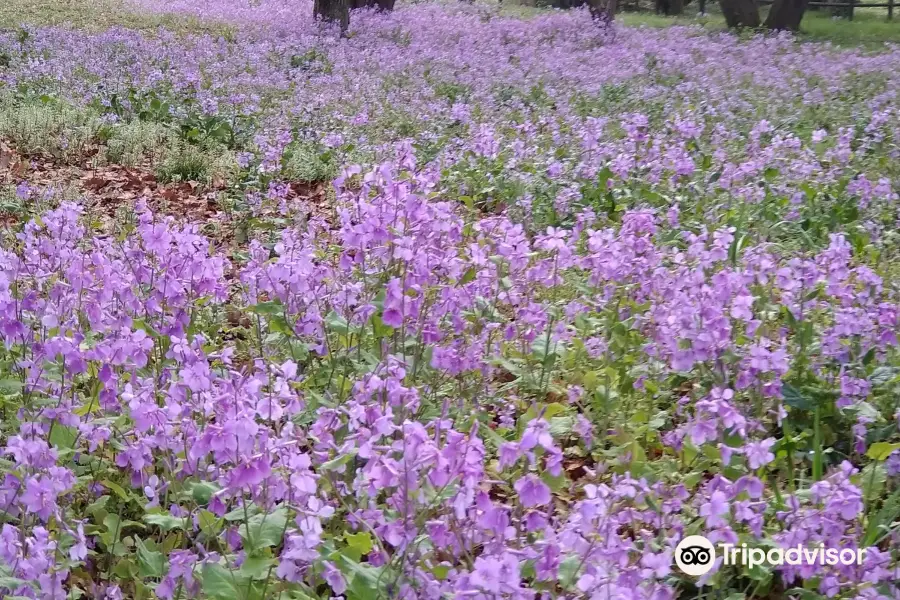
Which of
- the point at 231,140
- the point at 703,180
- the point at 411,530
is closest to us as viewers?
the point at 411,530

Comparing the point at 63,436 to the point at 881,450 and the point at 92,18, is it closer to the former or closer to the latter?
the point at 881,450

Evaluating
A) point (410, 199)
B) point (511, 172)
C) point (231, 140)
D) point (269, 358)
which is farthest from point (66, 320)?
point (231, 140)

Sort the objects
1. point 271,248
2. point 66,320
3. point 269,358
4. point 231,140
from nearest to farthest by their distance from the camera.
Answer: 1. point 66,320
2. point 269,358
3. point 271,248
4. point 231,140

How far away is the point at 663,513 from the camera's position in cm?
216

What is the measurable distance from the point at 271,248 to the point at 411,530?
3.40m

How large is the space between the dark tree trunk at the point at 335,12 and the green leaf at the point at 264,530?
13.8 m

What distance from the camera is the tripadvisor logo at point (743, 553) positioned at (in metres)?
1.98

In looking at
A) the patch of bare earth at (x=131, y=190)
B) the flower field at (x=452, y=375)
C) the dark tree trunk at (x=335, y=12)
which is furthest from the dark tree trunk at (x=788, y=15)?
the patch of bare earth at (x=131, y=190)

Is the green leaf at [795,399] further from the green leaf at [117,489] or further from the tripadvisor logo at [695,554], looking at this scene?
the green leaf at [117,489]

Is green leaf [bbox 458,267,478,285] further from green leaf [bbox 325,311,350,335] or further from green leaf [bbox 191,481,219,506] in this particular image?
green leaf [bbox 191,481,219,506]

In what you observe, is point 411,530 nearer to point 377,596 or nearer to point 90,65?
point 377,596

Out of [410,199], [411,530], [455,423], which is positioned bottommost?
[455,423]

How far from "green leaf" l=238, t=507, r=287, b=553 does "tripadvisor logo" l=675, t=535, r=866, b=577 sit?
38.1 inches

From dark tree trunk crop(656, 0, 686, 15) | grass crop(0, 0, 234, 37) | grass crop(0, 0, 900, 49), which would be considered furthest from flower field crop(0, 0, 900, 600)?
dark tree trunk crop(656, 0, 686, 15)
